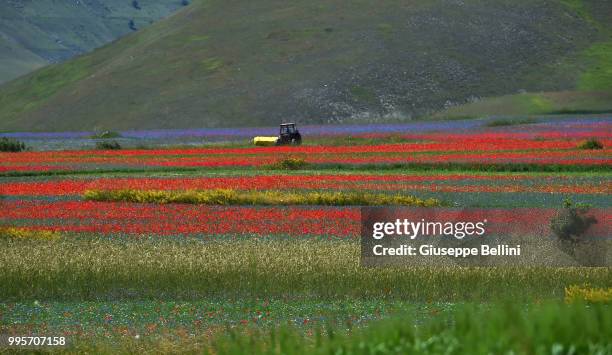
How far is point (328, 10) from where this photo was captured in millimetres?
165625

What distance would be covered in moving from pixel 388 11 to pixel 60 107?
52.9 meters

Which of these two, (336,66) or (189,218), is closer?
(189,218)

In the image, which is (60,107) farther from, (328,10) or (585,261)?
(585,261)

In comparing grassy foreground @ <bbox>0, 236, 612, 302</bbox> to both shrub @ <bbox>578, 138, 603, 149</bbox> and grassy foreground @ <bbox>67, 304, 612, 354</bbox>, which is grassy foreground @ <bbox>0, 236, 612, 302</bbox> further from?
shrub @ <bbox>578, 138, 603, 149</bbox>

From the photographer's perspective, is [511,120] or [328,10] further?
[328,10]

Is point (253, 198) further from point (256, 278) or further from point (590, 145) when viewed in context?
point (590, 145)

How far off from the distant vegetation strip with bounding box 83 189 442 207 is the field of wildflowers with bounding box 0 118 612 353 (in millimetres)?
60

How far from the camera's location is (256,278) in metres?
20.5

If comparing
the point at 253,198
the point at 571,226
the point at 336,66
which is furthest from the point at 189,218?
the point at 336,66

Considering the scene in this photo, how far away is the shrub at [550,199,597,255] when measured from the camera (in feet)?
67.0

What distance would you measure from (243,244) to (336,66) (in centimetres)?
11760

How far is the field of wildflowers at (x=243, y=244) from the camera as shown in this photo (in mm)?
17516

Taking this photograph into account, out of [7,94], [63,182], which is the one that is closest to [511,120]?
[63,182]

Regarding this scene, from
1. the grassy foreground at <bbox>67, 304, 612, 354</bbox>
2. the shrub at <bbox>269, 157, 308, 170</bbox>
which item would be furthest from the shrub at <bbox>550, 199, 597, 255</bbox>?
the shrub at <bbox>269, 157, 308, 170</bbox>
